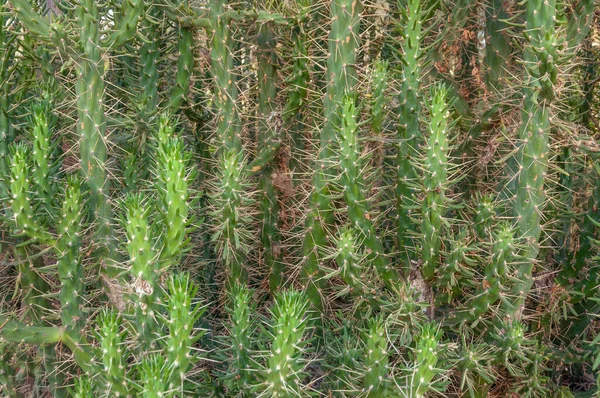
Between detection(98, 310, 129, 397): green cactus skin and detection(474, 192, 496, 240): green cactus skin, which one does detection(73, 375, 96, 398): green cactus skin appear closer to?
detection(98, 310, 129, 397): green cactus skin

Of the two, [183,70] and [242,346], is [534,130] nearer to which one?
[242,346]

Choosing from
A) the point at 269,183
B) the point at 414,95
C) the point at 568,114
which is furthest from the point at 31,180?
the point at 568,114

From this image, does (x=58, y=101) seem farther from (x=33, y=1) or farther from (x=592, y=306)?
(x=592, y=306)

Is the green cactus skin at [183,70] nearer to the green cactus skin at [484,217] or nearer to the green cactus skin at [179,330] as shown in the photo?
the green cactus skin at [179,330]

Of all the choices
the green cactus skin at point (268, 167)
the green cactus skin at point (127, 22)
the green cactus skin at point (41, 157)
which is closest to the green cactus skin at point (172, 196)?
the green cactus skin at point (41, 157)

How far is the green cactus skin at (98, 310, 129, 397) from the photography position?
7.57 ft

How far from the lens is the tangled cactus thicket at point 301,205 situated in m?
2.51

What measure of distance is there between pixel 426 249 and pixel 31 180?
160 cm

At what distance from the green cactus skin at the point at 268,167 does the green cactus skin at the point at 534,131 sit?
114 cm

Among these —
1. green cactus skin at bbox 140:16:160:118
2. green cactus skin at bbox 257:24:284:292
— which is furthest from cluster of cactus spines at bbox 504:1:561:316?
green cactus skin at bbox 140:16:160:118

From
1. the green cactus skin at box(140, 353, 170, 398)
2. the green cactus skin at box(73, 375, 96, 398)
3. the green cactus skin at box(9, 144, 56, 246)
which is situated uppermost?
the green cactus skin at box(9, 144, 56, 246)

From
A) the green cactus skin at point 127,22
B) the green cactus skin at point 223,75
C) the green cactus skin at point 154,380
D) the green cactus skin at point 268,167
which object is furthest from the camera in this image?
the green cactus skin at point 268,167

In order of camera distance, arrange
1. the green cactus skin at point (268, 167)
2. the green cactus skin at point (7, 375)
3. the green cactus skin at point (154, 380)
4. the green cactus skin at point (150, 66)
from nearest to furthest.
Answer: the green cactus skin at point (154, 380), the green cactus skin at point (7, 375), the green cactus skin at point (150, 66), the green cactus skin at point (268, 167)

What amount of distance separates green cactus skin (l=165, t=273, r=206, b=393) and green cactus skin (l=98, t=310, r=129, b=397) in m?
0.19
